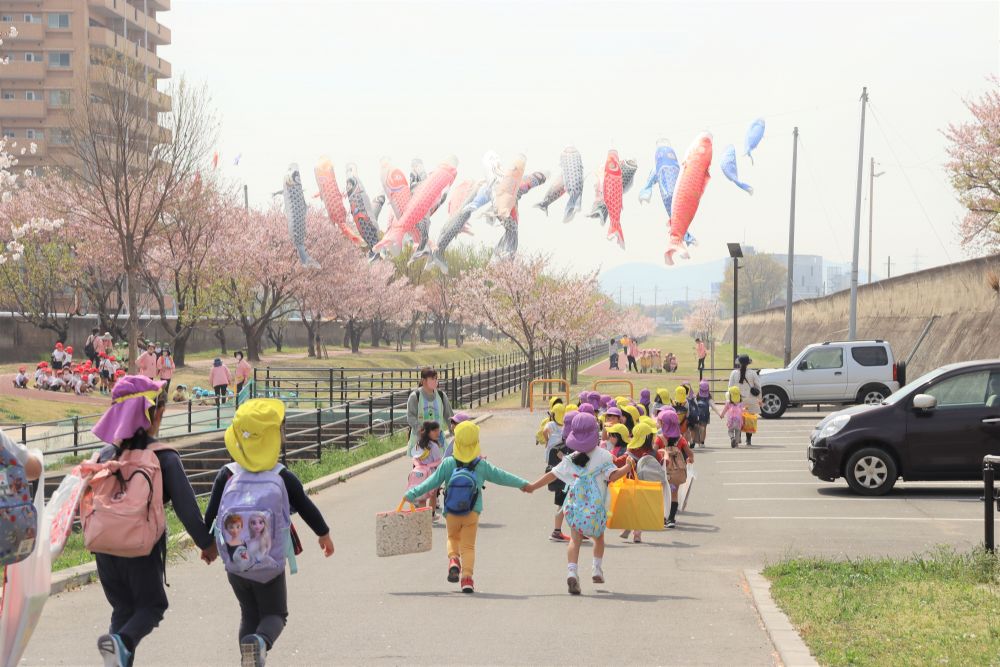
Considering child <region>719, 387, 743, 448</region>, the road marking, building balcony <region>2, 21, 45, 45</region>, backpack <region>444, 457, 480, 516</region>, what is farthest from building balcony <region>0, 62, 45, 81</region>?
backpack <region>444, 457, 480, 516</region>

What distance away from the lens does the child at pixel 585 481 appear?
920cm

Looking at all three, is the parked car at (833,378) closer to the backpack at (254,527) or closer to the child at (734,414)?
the child at (734,414)

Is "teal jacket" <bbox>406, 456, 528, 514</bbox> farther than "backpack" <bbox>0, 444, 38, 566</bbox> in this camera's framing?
Yes

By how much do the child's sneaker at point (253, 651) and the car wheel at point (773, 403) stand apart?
85.5 feet

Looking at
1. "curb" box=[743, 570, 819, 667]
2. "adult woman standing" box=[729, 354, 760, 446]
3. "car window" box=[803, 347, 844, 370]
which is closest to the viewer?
"curb" box=[743, 570, 819, 667]

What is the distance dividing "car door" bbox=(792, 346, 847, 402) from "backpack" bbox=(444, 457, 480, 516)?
2332cm

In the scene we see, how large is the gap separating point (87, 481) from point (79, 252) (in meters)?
49.5

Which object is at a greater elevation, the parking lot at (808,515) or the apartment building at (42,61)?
the apartment building at (42,61)

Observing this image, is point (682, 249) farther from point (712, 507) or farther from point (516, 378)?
point (712, 507)

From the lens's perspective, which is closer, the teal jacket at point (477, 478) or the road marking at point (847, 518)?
the teal jacket at point (477, 478)

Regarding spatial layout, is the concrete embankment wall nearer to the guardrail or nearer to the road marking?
the road marking

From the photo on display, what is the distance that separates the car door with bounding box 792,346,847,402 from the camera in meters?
30.9

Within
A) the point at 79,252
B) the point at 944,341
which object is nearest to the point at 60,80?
the point at 79,252

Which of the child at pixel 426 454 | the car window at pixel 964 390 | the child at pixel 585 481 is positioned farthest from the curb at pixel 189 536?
the car window at pixel 964 390
